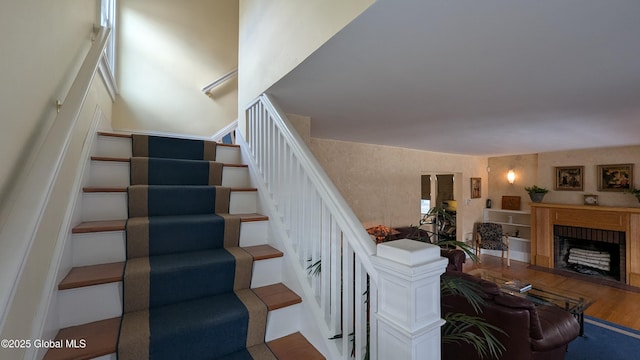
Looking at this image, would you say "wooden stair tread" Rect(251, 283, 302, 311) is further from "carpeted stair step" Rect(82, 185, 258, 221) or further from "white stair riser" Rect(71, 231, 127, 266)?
"carpeted stair step" Rect(82, 185, 258, 221)

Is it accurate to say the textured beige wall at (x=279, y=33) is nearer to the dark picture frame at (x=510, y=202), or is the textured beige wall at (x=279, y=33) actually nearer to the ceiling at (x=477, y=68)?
the ceiling at (x=477, y=68)

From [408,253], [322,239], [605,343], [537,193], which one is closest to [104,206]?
[322,239]

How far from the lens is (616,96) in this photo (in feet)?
6.15

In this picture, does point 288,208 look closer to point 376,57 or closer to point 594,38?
point 376,57

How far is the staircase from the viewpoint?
1096 mm

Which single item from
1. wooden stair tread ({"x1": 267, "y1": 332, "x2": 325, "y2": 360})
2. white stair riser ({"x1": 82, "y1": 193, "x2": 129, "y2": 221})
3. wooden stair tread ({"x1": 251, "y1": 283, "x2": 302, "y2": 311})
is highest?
white stair riser ({"x1": 82, "y1": 193, "x2": 129, "y2": 221})

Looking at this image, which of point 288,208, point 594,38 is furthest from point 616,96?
point 288,208

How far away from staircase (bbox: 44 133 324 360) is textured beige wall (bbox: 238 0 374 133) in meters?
0.90

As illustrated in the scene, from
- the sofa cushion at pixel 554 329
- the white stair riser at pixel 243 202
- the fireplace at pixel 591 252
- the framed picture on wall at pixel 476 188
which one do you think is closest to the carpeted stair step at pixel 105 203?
the white stair riser at pixel 243 202

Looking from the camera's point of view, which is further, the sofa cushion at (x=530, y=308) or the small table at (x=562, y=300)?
the small table at (x=562, y=300)

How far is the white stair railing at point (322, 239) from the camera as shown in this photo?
3.48 feet

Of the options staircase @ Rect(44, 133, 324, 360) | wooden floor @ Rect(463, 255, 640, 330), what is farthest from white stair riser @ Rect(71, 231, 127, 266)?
wooden floor @ Rect(463, 255, 640, 330)

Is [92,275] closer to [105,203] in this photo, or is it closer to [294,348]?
[105,203]

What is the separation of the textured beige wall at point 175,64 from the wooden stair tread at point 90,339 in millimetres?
2663
